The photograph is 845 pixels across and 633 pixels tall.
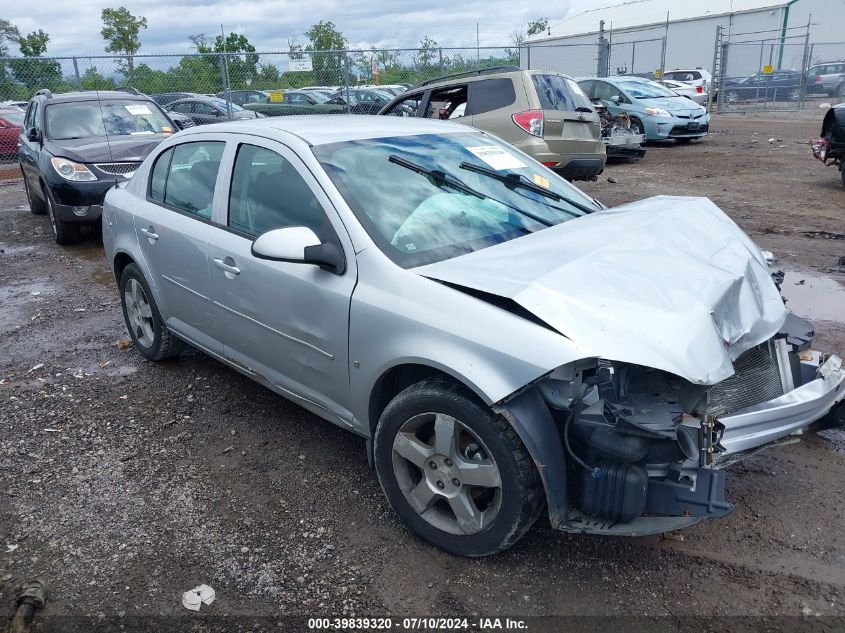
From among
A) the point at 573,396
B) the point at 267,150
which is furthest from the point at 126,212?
the point at 573,396

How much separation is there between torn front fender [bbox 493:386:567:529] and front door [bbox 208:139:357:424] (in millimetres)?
919

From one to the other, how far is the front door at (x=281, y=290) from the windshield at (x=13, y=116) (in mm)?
16838

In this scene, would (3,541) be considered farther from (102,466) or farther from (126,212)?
(126,212)

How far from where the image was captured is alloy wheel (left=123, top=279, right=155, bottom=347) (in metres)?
5.00

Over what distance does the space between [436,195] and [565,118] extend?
21.7ft

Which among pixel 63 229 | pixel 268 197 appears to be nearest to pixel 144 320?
pixel 268 197

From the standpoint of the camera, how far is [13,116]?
1773cm

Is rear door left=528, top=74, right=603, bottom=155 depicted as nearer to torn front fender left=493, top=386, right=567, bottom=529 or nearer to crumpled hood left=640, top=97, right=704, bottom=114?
torn front fender left=493, top=386, right=567, bottom=529

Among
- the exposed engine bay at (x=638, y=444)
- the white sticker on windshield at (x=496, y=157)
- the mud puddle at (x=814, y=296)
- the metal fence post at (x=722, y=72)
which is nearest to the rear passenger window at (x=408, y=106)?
the mud puddle at (x=814, y=296)

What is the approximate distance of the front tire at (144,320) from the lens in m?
4.87

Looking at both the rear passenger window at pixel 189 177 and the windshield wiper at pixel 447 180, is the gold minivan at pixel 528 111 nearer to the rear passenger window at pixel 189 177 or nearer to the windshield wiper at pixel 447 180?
the rear passenger window at pixel 189 177

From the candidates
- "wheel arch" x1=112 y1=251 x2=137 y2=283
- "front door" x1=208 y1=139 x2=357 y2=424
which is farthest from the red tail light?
"front door" x1=208 y1=139 x2=357 y2=424

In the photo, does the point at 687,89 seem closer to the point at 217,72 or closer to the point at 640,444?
the point at 217,72

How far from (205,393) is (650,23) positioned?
50801 millimetres
